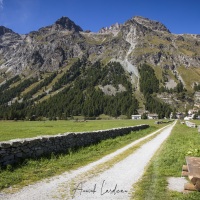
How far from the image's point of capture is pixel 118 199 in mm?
10398

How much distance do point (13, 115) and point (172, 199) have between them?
16535 cm

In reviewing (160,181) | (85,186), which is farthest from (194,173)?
(85,186)

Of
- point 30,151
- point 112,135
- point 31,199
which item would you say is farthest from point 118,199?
point 112,135

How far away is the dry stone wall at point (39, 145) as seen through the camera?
15970 millimetres

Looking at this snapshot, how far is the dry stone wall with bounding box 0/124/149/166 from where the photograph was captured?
52.4ft

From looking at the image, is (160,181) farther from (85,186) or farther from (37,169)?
(37,169)

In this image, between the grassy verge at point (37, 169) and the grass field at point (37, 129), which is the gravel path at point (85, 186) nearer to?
the grassy verge at point (37, 169)

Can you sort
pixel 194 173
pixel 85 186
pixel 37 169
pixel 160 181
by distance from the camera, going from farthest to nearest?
pixel 37 169
pixel 160 181
pixel 85 186
pixel 194 173

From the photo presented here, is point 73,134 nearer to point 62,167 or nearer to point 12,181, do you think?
point 62,167

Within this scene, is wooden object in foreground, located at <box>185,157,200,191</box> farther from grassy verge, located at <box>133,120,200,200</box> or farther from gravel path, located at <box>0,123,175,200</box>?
gravel path, located at <box>0,123,175,200</box>

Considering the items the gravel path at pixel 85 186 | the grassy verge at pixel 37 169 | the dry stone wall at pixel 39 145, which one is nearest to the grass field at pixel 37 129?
the dry stone wall at pixel 39 145

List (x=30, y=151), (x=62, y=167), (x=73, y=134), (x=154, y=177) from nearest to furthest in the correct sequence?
1. (x=154, y=177)
2. (x=62, y=167)
3. (x=30, y=151)
4. (x=73, y=134)

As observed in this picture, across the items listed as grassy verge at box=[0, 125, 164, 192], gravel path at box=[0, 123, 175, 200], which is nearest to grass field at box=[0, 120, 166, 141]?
grassy verge at box=[0, 125, 164, 192]

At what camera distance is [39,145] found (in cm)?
1958
